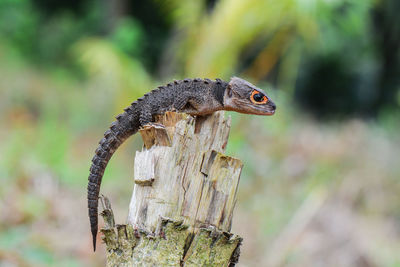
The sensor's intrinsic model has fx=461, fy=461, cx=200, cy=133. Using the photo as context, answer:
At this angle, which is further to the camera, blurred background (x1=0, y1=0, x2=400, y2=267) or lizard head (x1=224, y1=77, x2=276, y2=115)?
blurred background (x1=0, y1=0, x2=400, y2=267)

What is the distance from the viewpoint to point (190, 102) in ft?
11.7

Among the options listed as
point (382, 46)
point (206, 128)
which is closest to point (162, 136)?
point (206, 128)

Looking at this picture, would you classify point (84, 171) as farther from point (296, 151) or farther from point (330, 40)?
point (330, 40)

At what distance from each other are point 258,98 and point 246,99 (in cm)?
9

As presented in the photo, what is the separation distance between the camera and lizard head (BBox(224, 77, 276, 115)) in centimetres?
358

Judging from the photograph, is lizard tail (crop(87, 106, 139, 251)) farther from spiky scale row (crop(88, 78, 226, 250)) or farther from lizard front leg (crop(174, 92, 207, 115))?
lizard front leg (crop(174, 92, 207, 115))

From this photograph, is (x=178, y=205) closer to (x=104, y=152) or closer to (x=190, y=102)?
(x=104, y=152)

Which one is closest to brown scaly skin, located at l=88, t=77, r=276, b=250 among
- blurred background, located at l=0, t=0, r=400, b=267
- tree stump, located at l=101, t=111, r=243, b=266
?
tree stump, located at l=101, t=111, r=243, b=266

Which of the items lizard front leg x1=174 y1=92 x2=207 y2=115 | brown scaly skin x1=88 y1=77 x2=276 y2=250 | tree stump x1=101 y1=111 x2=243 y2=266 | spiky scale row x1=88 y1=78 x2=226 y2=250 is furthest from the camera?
lizard front leg x1=174 y1=92 x2=207 y2=115

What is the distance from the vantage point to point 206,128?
3.24m

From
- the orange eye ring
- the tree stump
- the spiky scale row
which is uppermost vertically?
the orange eye ring

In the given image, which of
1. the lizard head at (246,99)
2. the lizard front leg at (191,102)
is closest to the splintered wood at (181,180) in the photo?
the lizard front leg at (191,102)

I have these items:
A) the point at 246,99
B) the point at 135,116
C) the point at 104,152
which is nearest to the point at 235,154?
the point at 246,99

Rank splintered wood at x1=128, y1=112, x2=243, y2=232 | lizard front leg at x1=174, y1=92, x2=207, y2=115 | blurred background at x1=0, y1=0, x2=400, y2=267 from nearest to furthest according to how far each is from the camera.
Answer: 1. splintered wood at x1=128, y1=112, x2=243, y2=232
2. lizard front leg at x1=174, y1=92, x2=207, y2=115
3. blurred background at x1=0, y1=0, x2=400, y2=267
